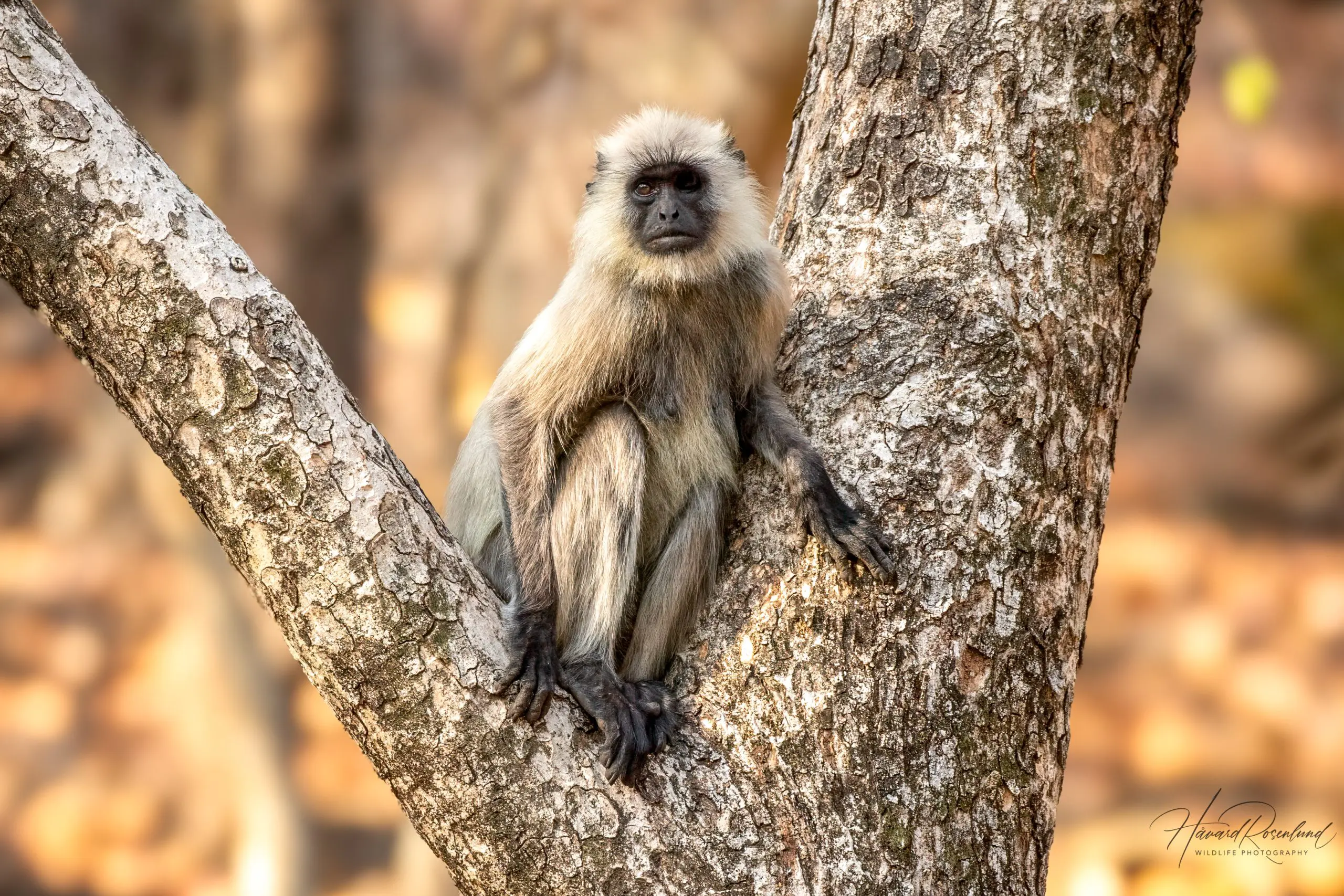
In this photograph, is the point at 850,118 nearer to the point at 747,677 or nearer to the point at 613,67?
the point at 747,677

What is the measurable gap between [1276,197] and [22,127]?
724cm

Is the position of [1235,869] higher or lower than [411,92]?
lower

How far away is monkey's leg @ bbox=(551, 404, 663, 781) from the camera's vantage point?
335 centimetres

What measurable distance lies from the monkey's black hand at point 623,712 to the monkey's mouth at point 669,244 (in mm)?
1320

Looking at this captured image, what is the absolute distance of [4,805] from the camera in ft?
28.8

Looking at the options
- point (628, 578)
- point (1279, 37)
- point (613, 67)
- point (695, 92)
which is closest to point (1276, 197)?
point (1279, 37)

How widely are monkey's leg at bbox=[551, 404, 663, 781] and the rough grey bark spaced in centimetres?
38

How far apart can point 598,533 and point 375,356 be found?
5953mm

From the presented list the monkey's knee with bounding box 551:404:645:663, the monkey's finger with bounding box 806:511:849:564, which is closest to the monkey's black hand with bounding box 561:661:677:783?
the monkey's knee with bounding box 551:404:645:663

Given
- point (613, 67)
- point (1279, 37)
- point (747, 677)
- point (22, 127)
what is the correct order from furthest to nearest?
point (613, 67) → point (1279, 37) → point (747, 677) → point (22, 127)

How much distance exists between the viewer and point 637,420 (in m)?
3.56

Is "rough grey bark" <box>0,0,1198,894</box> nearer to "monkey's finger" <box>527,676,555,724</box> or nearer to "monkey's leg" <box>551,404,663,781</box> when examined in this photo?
"monkey's finger" <box>527,676,555,724</box>

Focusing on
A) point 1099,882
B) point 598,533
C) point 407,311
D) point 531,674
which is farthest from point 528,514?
point 407,311

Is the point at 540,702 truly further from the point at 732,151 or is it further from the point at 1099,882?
the point at 1099,882
